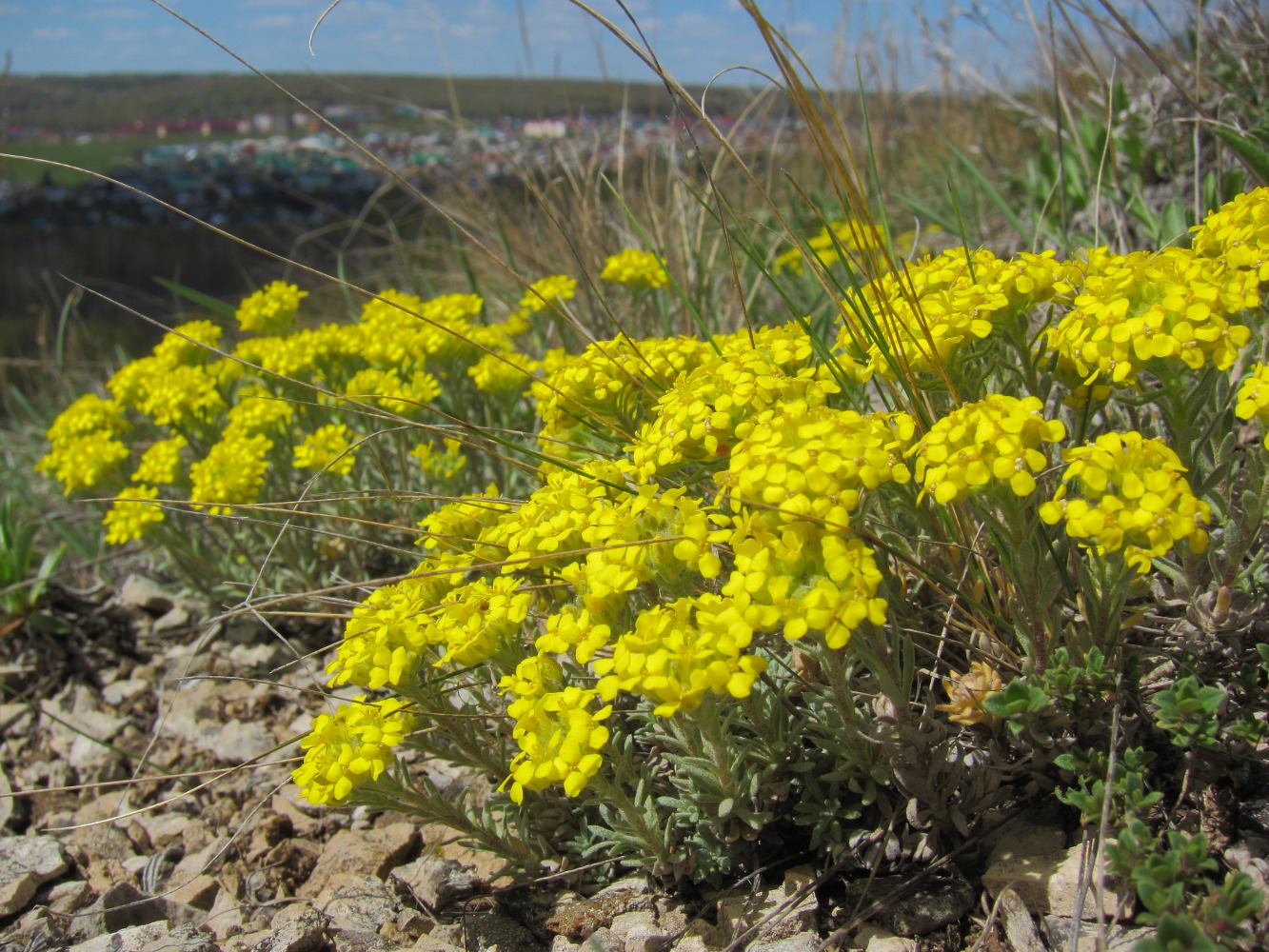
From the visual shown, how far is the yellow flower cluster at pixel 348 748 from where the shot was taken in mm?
1550

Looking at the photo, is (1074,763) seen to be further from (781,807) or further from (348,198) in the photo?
(348,198)

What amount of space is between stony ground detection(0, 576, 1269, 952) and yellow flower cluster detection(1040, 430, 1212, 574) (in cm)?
50

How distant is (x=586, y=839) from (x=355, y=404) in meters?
1.44

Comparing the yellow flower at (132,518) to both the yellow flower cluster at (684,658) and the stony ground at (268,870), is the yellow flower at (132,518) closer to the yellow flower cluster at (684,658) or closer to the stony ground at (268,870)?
the stony ground at (268,870)

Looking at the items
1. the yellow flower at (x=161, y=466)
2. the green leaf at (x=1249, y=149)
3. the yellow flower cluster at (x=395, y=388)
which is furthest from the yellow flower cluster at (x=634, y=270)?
the green leaf at (x=1249, y=149)

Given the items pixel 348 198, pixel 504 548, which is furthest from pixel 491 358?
pixel 348 198

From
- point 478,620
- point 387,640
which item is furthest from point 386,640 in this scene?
point 478,620

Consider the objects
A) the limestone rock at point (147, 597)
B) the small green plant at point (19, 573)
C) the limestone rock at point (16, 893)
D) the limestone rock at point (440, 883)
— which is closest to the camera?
the limestone rock at point (440, 883)

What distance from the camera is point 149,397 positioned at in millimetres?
3205

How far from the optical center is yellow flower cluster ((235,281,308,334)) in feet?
11.3

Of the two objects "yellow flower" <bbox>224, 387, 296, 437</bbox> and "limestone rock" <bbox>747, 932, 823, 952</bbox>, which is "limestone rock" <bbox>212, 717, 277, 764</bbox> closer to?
"yellow flower" <bbox>224, 387, 296, 437</bbox>

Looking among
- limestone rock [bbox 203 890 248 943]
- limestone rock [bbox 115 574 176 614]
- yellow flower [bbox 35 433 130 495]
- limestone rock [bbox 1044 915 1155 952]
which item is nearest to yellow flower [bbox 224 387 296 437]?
yellow flower [bbox 35 433 130 495]

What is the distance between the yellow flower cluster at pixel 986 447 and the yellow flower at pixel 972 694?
424mm

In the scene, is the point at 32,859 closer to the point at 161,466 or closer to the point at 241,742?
the point at 241,742
